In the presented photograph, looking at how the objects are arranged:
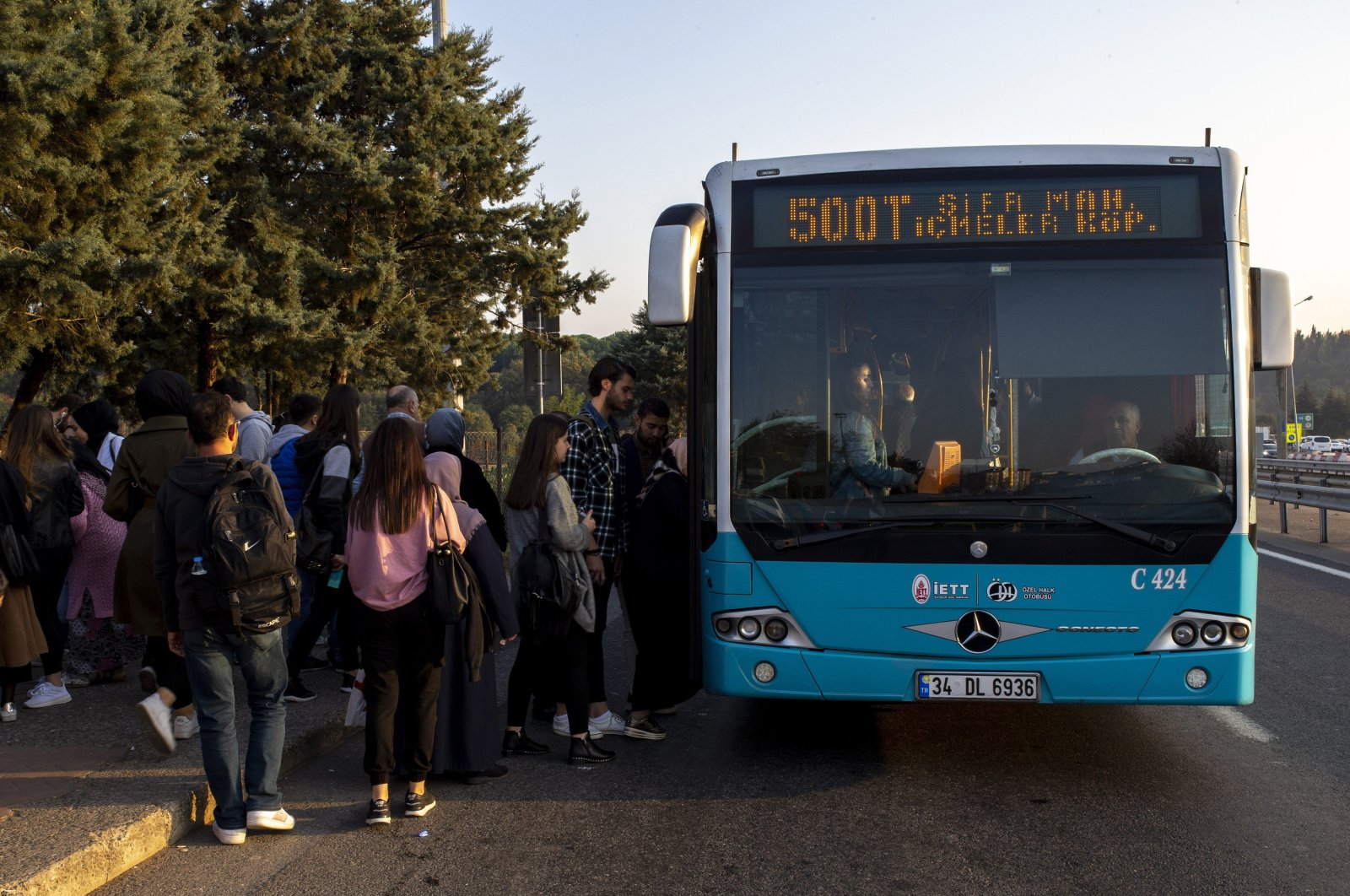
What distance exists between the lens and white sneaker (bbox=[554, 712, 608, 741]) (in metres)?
6.72

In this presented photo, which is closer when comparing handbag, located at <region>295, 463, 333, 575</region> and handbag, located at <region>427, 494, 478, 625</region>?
handbag, located at <region>427, 494, 478, 625</region>

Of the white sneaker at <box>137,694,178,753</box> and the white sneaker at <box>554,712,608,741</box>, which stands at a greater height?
the white sneaker at <box>137,694,178,753</box>

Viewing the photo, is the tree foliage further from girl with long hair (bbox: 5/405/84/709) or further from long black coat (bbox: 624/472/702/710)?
long black coat (bbox: 624/472/702/710)

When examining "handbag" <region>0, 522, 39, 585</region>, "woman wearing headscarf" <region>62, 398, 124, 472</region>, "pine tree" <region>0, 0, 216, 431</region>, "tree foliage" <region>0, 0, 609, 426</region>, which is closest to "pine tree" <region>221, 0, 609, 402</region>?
"tree foliage" <region>0, 0, 609, 426</region>

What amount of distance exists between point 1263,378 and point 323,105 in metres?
161

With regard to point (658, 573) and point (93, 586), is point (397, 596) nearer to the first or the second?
point (658, 573)

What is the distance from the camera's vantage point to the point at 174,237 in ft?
68.7

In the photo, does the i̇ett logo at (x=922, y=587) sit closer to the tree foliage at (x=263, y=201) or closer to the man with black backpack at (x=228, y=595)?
the man with black backpack at (x=228, y=595)

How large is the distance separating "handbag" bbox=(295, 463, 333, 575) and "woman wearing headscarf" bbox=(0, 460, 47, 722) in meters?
1.37

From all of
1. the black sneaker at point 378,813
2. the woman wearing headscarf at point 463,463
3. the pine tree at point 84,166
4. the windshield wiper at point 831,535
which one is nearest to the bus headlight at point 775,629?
the windshield wiper at point 831,535

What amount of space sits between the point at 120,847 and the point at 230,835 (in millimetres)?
443

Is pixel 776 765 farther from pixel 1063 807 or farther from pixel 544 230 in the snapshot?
pixel 544 230

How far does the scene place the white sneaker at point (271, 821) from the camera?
5.07 meters

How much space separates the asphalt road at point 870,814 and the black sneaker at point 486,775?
0.30ft
